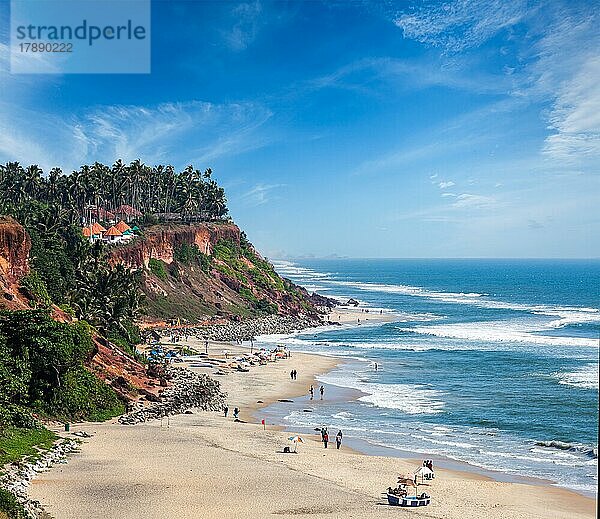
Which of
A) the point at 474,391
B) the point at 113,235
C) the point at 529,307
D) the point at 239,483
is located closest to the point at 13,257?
the point at 239,483

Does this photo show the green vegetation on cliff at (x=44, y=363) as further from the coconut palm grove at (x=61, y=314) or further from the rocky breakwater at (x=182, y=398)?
the rocky breakwater at (x=182, y=398)

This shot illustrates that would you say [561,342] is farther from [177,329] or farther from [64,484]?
[64,484]

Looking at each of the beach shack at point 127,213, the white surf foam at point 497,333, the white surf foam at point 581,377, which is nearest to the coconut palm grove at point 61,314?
the beach shack at point 127,213

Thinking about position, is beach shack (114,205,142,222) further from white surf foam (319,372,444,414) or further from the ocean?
white surf foam (319,372,444,414)

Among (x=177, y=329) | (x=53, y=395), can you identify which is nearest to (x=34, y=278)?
(x=53, y=395)

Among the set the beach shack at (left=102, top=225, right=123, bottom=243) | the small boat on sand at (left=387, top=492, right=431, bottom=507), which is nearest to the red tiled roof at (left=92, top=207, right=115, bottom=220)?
the beach shack at (left=102, top=225, right=123, bottom=243)

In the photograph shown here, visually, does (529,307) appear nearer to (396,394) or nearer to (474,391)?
(474,391)
